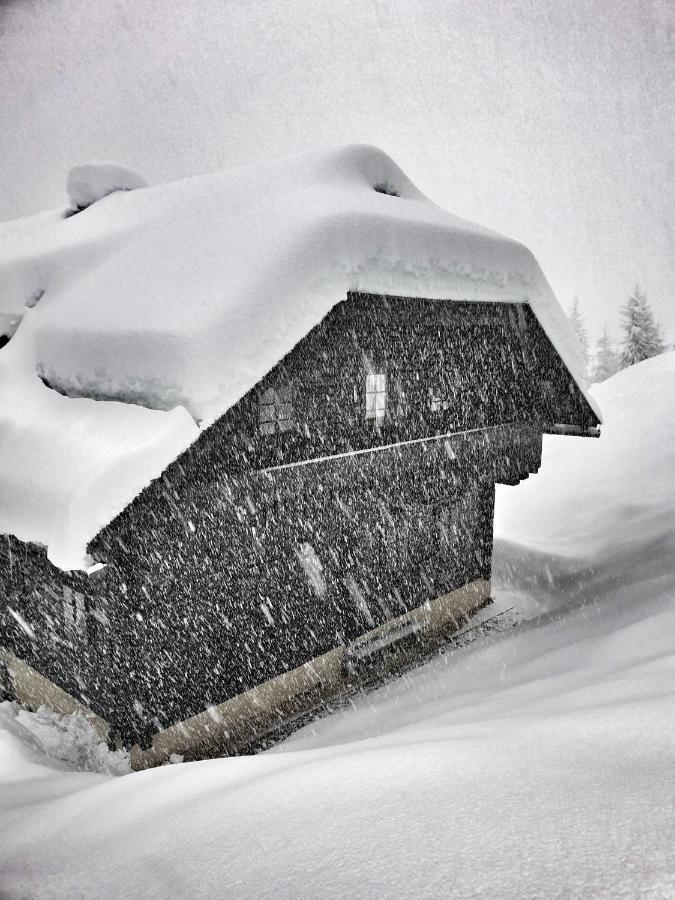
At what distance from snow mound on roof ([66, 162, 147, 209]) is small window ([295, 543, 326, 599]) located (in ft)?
20.3

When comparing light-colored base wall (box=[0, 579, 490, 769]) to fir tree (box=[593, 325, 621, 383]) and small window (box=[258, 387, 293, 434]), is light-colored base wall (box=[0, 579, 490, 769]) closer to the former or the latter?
small window (box=[258, 387, 293, 434])

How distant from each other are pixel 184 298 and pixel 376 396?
248 centimetres

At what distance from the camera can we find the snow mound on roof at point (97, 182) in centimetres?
828

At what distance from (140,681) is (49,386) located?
9.43ft

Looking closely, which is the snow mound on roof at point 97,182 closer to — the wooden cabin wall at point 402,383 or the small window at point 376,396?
the wooden cabin wall at point 402,383

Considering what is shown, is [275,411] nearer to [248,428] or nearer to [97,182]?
[248,428]

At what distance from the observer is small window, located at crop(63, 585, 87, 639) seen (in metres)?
5.05

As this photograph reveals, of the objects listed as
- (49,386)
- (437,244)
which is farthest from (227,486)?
(437,244)

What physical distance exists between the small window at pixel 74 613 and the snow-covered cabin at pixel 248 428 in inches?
2.2

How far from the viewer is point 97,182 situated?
827cm

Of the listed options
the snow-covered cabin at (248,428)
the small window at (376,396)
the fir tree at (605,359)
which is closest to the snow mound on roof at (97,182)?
the snow-covered cabin at (248,428)

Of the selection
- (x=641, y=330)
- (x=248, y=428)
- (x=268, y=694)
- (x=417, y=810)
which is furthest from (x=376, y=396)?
(x=641, y=330)

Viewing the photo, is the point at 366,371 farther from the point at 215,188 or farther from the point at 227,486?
the point at 215,188

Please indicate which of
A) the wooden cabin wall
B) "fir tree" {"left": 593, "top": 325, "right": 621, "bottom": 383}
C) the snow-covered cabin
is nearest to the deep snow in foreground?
the snow-covered cabin
